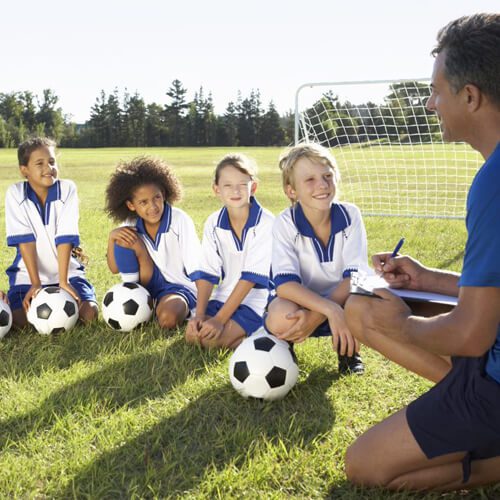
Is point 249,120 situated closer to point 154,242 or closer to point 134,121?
point 134,121

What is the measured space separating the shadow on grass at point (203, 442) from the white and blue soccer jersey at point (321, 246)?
69 cm

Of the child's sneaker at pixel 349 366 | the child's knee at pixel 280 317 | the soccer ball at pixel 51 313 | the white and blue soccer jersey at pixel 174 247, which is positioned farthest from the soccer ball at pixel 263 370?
the soccer ball at pixel 51 313

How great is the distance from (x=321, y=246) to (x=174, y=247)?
1316 millimetres

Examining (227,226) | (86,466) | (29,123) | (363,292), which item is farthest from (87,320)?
(29,123)

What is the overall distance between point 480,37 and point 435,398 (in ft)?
4.18

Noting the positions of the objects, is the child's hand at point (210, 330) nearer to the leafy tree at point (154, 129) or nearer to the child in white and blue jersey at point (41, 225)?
the child in white and blue jersey at point (41, 225)

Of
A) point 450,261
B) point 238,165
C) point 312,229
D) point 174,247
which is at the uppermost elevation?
point 238,165

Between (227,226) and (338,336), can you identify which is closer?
(338,336)

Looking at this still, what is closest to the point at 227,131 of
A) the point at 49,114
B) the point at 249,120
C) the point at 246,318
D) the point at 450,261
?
the point at 249,120

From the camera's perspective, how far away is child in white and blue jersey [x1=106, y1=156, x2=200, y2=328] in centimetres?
446

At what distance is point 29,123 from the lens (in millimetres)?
57219

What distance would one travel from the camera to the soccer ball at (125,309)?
415 centimetres

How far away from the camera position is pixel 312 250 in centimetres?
363

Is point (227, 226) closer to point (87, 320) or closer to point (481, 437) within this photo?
point (87, 320)
